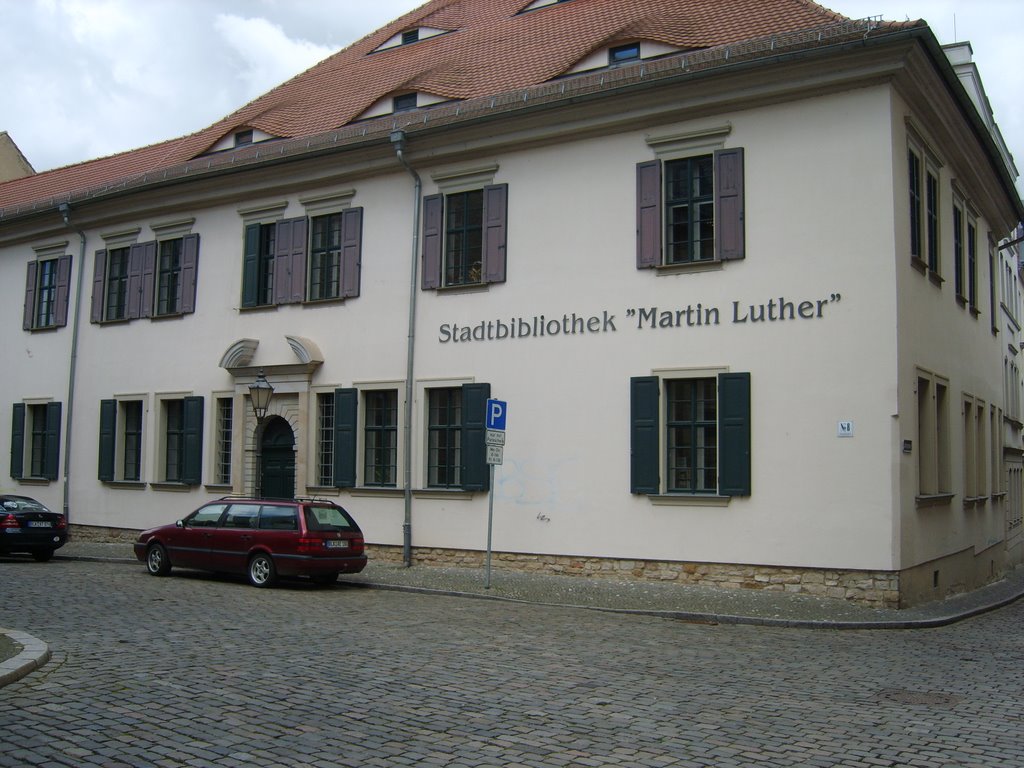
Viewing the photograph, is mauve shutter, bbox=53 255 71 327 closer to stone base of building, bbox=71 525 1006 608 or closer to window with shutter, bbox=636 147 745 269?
stone base of building, bbox=71 525 1006 608

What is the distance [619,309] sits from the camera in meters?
17.0

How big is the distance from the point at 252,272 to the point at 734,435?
11.2 metres

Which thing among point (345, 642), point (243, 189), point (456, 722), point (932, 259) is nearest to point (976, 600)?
point (932, 259)

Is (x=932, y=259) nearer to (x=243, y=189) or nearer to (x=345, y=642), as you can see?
(x=345, y=642)

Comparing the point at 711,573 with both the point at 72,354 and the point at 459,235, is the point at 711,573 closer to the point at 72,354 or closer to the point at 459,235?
the point at 459,235

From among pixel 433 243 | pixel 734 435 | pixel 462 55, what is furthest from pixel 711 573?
pixel 462 55

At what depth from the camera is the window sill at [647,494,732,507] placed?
618 inches

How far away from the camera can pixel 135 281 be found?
24031mm

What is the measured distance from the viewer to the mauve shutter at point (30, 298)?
26406mm

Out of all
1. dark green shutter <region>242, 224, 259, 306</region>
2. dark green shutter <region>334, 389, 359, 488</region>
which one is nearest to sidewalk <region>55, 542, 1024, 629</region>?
dark green shutter <region>334, 389, 359, 488</region>

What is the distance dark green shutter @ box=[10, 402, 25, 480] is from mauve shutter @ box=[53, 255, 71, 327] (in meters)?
2.50

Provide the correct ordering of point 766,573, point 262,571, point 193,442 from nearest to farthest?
point 766,573 → point 262,571 → point 193,442

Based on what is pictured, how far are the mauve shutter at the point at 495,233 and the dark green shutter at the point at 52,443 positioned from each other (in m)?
12.8

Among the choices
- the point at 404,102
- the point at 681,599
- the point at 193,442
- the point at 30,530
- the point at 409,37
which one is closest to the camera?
the point at 681,599
